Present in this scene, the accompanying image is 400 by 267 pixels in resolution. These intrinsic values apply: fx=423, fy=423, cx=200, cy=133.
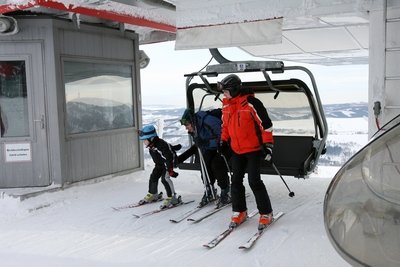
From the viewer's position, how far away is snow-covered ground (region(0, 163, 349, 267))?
3.97 meters

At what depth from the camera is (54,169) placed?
23.0ft

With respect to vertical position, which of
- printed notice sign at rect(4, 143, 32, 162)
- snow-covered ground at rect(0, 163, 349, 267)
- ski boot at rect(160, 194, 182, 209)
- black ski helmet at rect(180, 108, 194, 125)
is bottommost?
snow-covered ground at rect(0, 163, 349, 267)

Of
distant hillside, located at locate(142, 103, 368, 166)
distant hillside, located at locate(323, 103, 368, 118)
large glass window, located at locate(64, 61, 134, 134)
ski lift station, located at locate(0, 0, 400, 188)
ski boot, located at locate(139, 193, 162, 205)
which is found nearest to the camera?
ski lift station, located at locate(0, 0, 400, 188)

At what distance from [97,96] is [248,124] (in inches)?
163

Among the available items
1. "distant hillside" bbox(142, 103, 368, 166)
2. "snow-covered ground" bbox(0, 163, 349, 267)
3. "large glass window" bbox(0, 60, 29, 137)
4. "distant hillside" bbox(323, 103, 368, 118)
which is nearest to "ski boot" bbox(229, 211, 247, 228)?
"snow-covered ground" bbox(0, 163, 349, 267)

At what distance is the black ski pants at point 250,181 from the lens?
4664 millimetres

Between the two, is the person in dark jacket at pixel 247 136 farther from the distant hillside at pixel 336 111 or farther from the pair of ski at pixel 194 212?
the distant hillside at pixel 336 111

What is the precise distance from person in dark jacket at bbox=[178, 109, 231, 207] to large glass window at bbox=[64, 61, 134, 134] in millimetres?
2514

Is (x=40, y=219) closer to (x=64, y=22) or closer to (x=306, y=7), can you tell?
(x=64, y=22)

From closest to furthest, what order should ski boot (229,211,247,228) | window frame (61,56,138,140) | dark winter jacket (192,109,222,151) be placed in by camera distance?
ski boot (229,211,247,228) < dark winter jacket (192,109,222,151) < window frame (61,56,138,140)

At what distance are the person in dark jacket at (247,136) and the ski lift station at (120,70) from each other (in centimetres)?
90

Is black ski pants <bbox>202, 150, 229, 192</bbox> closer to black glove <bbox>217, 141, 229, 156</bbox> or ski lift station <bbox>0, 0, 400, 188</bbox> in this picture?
black glove <bbox>217, 141, 229, 156</bbox>

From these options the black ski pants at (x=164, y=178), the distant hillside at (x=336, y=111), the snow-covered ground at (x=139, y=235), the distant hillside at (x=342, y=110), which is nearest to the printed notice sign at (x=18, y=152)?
the snow-covered ground at (x=139, y=235)

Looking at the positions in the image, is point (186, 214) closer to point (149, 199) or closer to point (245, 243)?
point (149, 199)
